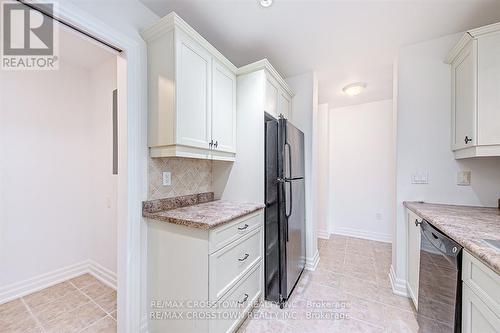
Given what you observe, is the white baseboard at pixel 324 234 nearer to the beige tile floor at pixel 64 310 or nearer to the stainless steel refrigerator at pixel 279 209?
the stainless steel refrigerator at pixel 279 209

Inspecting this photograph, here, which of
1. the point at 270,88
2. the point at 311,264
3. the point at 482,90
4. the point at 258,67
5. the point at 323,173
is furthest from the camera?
the point at 323,173

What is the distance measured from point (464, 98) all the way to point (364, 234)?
272 cm

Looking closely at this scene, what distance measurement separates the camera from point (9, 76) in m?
1.99

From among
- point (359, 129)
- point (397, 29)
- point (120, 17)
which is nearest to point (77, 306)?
point (120, 17)

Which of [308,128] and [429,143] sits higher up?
[308,128]

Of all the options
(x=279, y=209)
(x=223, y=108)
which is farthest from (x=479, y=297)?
(x=223, y=108)

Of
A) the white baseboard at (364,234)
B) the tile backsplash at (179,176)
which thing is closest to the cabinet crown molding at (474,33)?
the tile backsplash at (179,176)

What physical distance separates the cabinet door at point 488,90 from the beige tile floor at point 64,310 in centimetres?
324

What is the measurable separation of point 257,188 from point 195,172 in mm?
632

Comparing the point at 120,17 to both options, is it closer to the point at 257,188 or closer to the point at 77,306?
the point at 257,188

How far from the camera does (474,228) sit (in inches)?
44.7

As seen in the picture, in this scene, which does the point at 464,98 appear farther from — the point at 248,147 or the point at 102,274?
the point at 102,274

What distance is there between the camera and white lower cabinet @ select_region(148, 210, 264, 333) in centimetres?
125

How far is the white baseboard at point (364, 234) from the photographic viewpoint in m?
3.50
